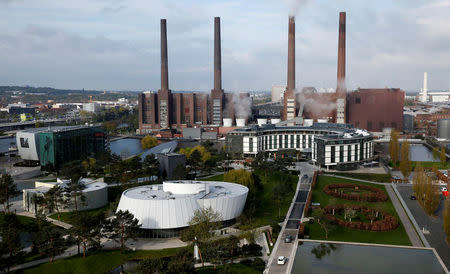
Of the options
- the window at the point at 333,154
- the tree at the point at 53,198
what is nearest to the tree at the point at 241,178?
the window at the point at 333,154

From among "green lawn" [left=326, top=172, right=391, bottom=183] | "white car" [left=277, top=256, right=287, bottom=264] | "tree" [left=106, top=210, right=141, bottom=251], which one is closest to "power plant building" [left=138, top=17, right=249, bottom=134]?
"green lawn" [left=326, top=172, right=391, bottom=183]

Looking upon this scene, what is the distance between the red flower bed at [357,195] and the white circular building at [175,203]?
30.9ft

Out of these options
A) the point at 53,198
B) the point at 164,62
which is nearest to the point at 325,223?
the point at 53,198

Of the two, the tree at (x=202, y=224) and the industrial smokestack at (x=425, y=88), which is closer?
the tree at (x=202, y=224)

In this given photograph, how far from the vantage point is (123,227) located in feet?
78.1

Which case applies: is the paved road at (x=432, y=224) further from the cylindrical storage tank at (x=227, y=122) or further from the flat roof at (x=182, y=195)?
the cylindrical storage tank at (x=227, y=122)

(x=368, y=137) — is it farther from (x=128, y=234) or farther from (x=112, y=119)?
(x=112, y=119)

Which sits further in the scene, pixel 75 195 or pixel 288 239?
pixel 75 195

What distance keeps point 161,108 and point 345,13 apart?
40.5 m

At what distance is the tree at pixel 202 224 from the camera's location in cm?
2292

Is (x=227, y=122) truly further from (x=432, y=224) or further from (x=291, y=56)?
(x=432, y=224)

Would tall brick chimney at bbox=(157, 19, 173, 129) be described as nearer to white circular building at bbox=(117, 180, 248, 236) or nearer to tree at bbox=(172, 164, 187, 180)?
tree at bbox=(172, 164, 187, 180)

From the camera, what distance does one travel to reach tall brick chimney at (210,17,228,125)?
82812 mm

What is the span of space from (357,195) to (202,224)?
1672 cm
